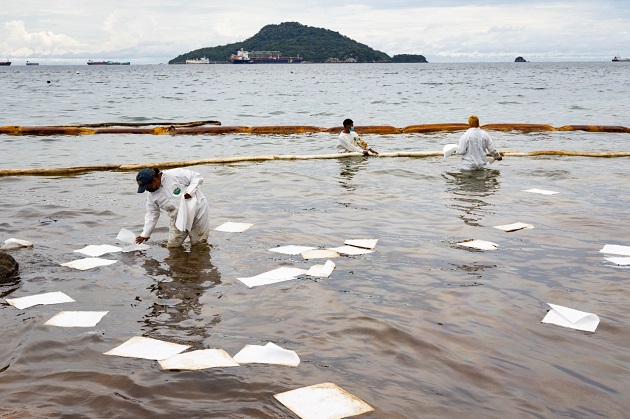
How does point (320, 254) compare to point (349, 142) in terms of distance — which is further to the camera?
point (349, 142)

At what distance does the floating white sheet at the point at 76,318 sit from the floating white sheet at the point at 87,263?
1439 millimetres

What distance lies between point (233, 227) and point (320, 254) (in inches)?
74.8

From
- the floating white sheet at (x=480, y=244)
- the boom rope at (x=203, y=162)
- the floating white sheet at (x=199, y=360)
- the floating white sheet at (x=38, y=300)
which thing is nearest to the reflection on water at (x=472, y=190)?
the floating white sheet at (x=480, y=244)

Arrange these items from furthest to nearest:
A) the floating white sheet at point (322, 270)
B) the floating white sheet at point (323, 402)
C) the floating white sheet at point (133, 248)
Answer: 1. the floating white sheet at point (133, 248)
2. the floating white sheet at point (322, 270)
3. the floating white sheet at point (323, 402)

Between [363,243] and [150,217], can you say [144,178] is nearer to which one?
[150,217]

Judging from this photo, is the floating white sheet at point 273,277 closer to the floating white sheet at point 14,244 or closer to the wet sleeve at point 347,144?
the floating white sheet at point 14,244

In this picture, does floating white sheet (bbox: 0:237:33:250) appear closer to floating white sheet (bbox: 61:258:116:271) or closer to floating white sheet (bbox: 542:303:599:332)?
floating white sheet (bbox: 61:258:116:271)

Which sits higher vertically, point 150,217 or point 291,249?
point 150,217

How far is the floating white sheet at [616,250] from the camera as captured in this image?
6.96 m

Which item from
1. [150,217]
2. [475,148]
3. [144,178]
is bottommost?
[150,217]

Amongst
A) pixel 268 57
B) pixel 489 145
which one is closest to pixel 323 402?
pixel 489 145

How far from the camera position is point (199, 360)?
14.5 feet

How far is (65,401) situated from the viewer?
154 inches

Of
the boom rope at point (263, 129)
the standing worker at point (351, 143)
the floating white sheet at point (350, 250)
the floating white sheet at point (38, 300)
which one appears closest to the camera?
the floating white sheet at point (38, 300)
